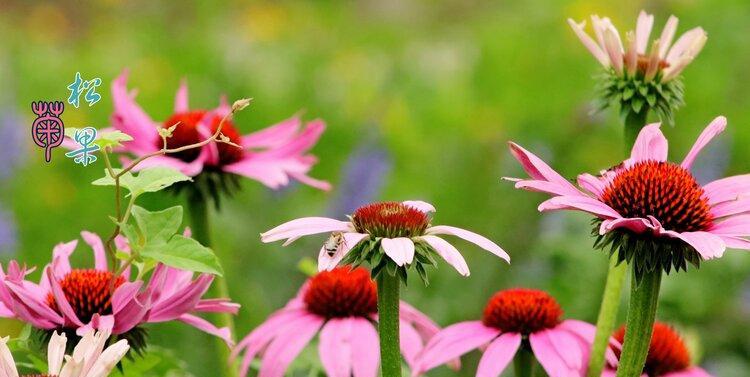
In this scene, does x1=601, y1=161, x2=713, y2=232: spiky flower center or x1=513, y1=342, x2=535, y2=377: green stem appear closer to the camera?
x1=601, y1=161, x2=713, y2=232: spiky flower center

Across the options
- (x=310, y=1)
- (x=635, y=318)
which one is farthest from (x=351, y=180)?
(x=310, y=1)

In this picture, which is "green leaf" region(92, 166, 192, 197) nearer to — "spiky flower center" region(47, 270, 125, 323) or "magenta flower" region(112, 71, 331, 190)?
"spiky flower center" region(47, 270, 125, 323)

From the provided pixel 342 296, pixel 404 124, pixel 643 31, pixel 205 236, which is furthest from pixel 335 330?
pixel 404 124

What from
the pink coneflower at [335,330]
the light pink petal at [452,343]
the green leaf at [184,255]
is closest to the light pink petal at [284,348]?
the pink coneflower at [335,330]

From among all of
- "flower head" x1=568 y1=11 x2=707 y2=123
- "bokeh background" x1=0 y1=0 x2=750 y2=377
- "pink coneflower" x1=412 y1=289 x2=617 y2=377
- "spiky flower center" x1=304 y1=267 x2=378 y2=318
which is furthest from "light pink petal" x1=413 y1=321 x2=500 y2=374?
"bokeh background" x1=0 y1=0 x2=750 y2=377

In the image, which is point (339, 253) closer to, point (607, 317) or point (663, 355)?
point (607, 317)

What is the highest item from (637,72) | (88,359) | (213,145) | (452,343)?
(637,72)

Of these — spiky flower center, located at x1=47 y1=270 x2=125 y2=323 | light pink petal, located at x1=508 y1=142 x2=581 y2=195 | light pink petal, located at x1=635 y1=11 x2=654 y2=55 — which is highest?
light pink petal, located at x1=635 y1=11 x2=654 y2=55
